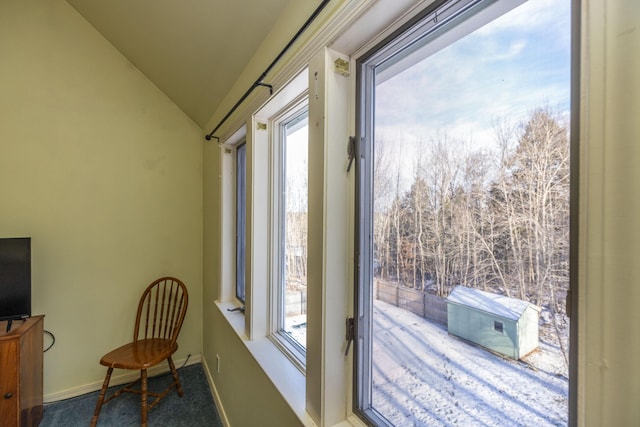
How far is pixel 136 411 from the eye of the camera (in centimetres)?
199

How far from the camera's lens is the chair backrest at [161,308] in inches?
94.0

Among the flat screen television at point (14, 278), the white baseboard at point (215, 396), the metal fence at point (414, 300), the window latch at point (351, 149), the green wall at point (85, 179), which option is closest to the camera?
the metal fence at point (414, 300)

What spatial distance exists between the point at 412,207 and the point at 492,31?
0.43 metres

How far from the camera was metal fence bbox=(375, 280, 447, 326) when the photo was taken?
28.1 inches

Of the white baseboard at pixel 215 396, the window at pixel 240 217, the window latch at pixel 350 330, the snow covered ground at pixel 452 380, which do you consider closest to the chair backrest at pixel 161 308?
the white baseboard at pixel 215 396

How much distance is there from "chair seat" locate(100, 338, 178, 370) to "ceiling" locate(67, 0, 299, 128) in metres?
1.84

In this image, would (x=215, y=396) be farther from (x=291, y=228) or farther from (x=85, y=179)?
(x=85, y=179)

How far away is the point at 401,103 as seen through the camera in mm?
834

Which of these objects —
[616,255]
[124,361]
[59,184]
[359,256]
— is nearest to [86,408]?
[124,361]

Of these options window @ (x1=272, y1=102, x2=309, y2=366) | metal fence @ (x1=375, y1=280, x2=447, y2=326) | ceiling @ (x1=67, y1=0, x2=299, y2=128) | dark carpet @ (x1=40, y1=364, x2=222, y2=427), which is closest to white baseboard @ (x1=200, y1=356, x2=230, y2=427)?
dark carpet @ (x1=40, y1=364, x2=222, y2=427)

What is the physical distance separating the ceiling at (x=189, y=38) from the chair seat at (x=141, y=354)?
1843mm

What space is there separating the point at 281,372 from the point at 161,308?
5.67 feet

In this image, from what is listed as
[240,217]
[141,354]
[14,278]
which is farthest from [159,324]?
[240,217]

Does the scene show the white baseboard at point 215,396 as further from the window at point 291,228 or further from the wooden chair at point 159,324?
the window at point 291,228
